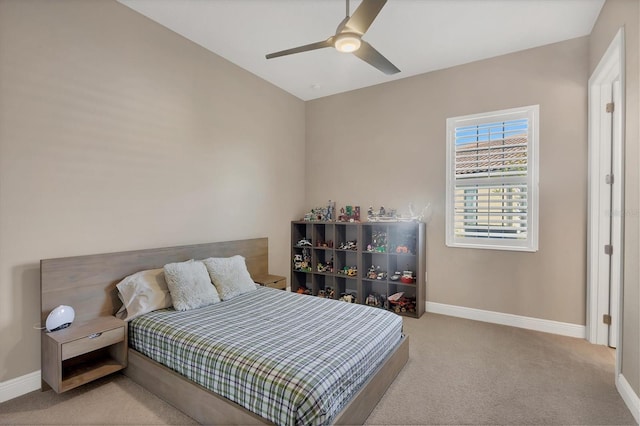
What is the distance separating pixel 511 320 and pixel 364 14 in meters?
3.41

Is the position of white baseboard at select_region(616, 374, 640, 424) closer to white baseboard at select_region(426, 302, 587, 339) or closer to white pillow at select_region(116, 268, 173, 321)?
white baseboard at select_region(426, 302, 587, 339)

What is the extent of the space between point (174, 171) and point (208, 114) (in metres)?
0.79

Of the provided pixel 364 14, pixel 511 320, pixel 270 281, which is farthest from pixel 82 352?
pixel 511 320

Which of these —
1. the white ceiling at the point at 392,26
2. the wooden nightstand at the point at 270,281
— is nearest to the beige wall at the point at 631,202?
the white ceiling at the point at 392,26

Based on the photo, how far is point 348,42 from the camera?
2105 millimetres

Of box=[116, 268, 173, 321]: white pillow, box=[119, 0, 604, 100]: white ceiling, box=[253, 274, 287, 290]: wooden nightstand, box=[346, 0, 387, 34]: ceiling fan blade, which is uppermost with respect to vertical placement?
box=[119, 0, 604, 100]: white ceiling

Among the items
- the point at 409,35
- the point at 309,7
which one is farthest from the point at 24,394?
the point at 409,35

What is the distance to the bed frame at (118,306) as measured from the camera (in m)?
1.77

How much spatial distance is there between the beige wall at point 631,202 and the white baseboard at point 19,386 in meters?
4.03

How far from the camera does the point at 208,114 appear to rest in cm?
345

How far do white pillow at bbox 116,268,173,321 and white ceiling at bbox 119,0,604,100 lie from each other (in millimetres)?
2364

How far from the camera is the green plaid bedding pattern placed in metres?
1.56

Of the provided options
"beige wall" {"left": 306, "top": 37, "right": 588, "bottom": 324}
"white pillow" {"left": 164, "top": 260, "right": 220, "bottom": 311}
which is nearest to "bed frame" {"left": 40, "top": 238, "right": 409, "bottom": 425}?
"white pillow" {"left": 164, "top": 260, "right": 220, "bottom": 311}

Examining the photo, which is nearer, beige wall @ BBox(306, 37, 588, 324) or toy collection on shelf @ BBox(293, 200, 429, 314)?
beige wall @ BBox(306, 37, 588, 324)
